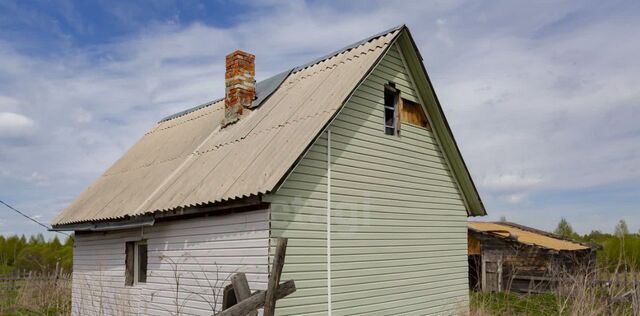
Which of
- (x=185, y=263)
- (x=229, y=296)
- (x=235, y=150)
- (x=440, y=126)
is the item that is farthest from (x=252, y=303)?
(x=440, y=126)

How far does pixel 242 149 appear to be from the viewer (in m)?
11.0

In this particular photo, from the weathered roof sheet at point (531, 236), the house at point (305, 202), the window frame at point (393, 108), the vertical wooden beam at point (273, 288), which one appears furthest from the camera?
the weathered roof sheet at point (531, 236)

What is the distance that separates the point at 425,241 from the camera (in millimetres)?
12852

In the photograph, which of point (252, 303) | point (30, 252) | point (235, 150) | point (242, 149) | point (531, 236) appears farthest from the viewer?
point (30, 252)

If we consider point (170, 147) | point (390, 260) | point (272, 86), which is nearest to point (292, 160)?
point (390, 260)

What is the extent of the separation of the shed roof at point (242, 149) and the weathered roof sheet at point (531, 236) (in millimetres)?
7620

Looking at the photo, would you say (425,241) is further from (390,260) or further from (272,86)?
(272,86)

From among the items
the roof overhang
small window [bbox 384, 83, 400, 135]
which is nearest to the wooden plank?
small window [bbox 384, 83, 400, 135]

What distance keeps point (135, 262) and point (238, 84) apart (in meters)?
4.84

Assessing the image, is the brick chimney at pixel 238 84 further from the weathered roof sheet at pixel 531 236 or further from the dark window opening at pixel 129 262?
the weathered roof sheet at pixel 531 236

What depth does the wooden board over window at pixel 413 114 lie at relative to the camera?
1276 cm

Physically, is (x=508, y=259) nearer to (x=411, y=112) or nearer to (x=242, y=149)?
(x=411, y=112)

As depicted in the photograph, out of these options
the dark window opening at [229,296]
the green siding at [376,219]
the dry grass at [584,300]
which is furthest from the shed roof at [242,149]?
the dry grass at [584,300]

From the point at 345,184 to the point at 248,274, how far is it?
8.65ft
